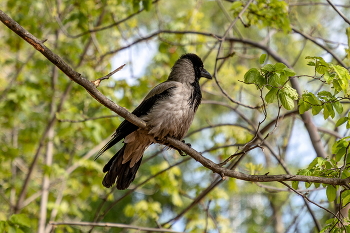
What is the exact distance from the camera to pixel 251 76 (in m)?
2.85

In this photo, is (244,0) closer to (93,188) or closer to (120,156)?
(120,156)

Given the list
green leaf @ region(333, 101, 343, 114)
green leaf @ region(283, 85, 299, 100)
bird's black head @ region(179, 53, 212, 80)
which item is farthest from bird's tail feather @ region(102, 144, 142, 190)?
green leaf @ region(333, 101, 343, 114)

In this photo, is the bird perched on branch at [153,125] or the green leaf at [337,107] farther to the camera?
the bird perched on branch at [153,125]

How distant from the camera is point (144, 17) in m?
12.3

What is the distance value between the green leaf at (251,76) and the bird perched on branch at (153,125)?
4.65ft

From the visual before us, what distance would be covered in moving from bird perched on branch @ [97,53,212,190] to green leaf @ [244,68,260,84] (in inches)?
55.8

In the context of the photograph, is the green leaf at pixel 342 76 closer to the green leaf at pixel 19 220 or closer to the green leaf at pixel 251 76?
the green leaf at pixel 251 76

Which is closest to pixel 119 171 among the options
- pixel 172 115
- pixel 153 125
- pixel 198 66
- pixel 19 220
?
pixel 153 125

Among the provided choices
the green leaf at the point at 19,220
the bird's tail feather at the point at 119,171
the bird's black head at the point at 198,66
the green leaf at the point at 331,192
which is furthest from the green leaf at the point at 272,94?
the green leaf at the point at 19,220

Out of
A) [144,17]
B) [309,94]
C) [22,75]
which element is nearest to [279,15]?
[309,94]

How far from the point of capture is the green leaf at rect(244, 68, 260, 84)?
284 cm

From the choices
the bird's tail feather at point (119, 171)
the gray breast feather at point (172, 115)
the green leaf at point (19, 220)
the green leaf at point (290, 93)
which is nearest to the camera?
the green leaf at point (290, 93)

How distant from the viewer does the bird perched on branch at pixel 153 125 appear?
162 inches

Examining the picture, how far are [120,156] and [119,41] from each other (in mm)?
5587
